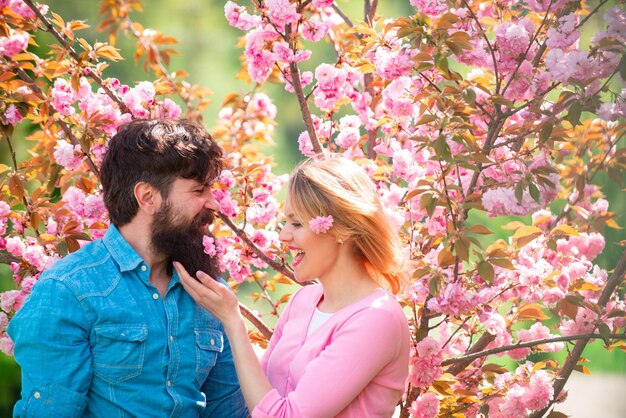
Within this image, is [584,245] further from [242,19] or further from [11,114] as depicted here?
[11,114]

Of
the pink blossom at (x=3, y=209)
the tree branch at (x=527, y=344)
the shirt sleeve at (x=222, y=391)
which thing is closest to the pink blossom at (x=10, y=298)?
the pink blossom at (x=3, y=209)

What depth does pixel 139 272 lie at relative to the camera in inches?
75.8

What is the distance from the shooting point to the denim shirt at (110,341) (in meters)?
1.74

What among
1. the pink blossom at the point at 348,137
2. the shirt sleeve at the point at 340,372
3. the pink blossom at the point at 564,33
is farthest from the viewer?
the pink blossom at the point at 348,137

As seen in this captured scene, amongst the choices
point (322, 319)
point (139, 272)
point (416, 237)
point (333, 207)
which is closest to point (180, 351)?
point (139, 272)

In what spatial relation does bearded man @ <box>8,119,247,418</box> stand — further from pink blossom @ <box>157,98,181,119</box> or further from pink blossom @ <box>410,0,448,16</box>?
pink blossom @ <box>410,0,448,16</box>

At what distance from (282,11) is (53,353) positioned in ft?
3.66

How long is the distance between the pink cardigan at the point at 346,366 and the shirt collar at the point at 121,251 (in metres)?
0.41

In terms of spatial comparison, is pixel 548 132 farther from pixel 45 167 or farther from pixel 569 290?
pixel 45 167

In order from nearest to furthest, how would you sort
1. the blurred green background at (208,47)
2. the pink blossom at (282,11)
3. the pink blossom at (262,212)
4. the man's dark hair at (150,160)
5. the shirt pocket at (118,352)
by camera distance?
the shirt pocket at (118,352)
the man's dark hair at (150,160)
the pink blossom at (282,11)
the pink blossom at (262,212)
the blurred green background at (208,47)

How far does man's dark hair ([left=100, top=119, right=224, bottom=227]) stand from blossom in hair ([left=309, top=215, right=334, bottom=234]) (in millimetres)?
331

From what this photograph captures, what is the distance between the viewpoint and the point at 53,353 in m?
1.73

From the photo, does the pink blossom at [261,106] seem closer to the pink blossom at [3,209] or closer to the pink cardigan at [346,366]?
the pink blossom at [3,209]

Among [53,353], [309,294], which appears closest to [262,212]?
[309,294]
